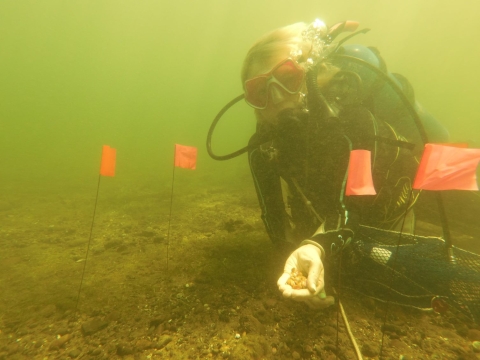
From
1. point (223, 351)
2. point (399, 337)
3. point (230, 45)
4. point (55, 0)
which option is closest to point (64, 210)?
point (223, 351)

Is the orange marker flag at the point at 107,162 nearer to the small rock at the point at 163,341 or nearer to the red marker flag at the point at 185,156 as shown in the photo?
the red marker flag at the point at 185,156

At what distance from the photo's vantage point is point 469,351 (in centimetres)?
166

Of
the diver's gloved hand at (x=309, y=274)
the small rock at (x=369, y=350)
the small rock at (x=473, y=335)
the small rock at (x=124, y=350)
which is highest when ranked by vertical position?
the diver's gloved hand at (x=309, y=274)

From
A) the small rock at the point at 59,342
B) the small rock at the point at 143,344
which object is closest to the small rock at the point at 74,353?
the small rock at the point at 59,342

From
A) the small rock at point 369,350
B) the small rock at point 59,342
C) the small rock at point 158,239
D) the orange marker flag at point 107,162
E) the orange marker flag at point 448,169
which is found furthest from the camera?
the small rock at point 158,239

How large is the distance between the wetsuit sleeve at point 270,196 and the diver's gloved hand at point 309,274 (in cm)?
105

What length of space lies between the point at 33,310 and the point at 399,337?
3531 millimetres

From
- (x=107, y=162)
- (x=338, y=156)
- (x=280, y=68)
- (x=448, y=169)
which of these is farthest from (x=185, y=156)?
(x=448, y=169)

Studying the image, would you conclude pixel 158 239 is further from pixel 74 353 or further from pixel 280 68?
pixel 280 68

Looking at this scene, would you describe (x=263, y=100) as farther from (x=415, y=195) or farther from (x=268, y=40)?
(x=415, y=195)

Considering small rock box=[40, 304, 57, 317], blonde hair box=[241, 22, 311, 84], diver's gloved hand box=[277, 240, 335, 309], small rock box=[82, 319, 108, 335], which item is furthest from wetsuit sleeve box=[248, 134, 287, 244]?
small rock box=[40, 304, 57, 317]

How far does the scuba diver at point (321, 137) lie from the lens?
1.93 m

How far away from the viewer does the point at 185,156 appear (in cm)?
321

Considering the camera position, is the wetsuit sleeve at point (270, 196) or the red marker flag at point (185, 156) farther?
the red marker flag at point (185, 156)
